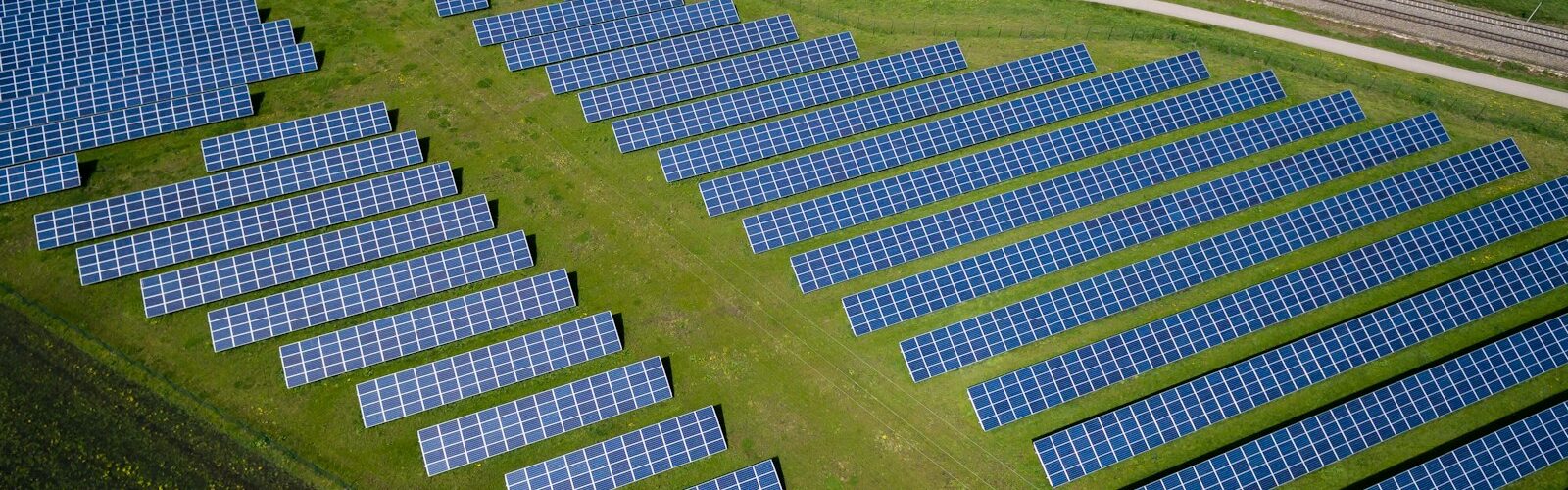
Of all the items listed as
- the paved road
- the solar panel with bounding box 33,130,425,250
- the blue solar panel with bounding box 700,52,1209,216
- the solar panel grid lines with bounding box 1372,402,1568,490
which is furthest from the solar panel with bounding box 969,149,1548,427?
the solar panel with bounding box 33,130,425,250

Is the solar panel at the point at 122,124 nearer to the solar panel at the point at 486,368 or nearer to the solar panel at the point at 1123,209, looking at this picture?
the solar panel at the point at 486,368

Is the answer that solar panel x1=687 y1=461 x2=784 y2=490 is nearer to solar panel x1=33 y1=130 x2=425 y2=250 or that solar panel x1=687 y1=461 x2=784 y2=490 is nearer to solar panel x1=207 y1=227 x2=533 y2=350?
solar panel x1=207 y1=227 x2=533 y2=350

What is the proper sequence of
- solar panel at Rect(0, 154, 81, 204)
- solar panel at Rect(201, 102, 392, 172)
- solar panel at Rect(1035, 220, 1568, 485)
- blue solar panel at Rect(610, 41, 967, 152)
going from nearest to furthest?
solar panel at Rect(1035, 220, 1568, 485) < solar panel at Rect(0, 154, 81, 204) < solar panel at Rect(201, 102, 392, 172) < blue solar panel at Rect(610, 41, 967, 152)

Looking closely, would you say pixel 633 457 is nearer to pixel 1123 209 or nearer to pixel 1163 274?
pixel 1163 274

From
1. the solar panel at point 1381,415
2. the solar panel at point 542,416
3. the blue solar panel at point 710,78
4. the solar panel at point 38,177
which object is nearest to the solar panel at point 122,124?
→ the solar panel at point 38,177

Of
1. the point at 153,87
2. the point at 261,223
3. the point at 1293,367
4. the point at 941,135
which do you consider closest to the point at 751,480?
the point at 941,135

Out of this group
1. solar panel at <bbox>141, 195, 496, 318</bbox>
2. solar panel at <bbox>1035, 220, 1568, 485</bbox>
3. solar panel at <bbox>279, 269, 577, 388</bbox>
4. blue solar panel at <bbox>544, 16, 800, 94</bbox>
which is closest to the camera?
solar panel at <bbox>279, 269, 577, 388</bbox>
